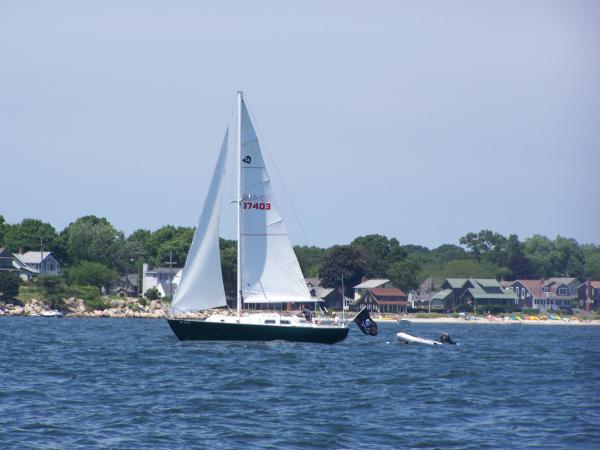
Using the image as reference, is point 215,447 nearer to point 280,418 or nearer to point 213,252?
point 280,418

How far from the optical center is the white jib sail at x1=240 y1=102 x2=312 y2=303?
5219 centimetres

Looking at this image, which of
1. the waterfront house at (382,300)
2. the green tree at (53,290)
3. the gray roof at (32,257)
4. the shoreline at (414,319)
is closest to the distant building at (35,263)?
the gray roof at (32,257)

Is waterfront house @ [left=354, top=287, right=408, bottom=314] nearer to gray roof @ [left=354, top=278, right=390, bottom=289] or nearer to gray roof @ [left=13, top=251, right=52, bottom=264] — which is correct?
gray roof @ [left=354, top=278, right=390, bottom=289]

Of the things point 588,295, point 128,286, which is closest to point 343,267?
point 128,286

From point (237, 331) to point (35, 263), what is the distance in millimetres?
94667

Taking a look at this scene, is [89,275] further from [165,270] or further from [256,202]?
[256,202]

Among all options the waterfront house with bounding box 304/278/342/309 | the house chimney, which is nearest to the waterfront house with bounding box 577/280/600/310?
the house chimney

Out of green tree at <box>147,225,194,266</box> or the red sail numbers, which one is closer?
the red sail numbers

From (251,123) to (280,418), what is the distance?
89.9 ft

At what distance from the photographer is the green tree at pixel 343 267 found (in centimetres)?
15488

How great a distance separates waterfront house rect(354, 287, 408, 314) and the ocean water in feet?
327

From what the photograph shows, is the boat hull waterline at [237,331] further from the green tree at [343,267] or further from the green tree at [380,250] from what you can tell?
the green tree at [380,250]

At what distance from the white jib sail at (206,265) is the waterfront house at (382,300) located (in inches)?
3902

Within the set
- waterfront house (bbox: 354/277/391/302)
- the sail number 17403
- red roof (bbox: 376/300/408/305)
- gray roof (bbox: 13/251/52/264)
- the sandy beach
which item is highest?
gray roof (bbox: 13/251/52/264)
